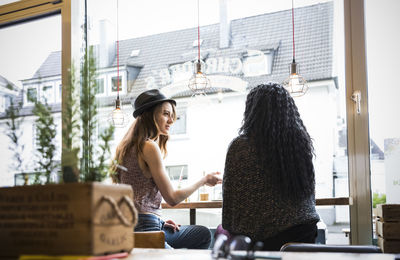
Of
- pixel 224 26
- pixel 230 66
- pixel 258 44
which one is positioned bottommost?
pixel 230 66

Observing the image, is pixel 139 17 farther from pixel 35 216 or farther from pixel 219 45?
pixel 35 216

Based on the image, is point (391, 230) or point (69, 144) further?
point (391, 230)

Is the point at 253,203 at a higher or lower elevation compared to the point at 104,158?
lower

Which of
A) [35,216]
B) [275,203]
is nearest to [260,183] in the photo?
[275,203]

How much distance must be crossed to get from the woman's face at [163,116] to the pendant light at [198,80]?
2.63 feet

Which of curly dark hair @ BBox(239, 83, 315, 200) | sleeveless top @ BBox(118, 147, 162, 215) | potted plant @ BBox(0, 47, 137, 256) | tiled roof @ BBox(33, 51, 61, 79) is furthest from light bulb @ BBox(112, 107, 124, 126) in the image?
potted plant @ BBox(0, 47, 137, 256)

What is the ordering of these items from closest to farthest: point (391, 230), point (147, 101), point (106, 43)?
point (391, 230), point (147, 101), point (106, 43)

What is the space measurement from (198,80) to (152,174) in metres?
1.35

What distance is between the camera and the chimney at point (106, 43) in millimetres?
3629

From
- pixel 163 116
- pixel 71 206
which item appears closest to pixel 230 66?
pixel 163 116

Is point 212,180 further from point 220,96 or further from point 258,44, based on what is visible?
point 258,44

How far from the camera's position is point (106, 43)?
3818 millimetres

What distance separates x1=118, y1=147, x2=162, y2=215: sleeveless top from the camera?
2568 mm

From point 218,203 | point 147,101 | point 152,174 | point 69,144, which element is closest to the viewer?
point 69,144
